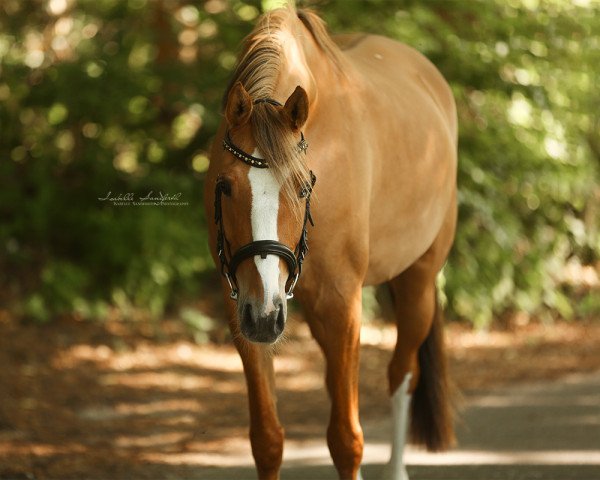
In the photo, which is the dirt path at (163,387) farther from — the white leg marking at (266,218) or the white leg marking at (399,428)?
the white leg marking at (266,218)

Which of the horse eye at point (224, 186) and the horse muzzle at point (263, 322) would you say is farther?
the horse eye at point (224, 186)

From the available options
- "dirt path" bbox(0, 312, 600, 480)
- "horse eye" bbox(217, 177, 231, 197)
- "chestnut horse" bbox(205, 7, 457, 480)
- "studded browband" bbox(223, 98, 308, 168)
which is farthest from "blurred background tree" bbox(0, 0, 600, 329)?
"horse eye" bbox(217, 177, 231, 197)

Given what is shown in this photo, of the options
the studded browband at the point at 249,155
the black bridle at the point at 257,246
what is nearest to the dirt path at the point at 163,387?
the black bridle at the point at 257,246

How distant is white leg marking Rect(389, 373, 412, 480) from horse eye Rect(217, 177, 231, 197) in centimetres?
201

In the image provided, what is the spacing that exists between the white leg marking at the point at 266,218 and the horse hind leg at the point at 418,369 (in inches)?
75.0

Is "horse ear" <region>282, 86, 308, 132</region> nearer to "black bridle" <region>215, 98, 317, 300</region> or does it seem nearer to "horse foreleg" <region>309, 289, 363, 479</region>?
"black bridle" <region>215, 98, 317, 300</region>

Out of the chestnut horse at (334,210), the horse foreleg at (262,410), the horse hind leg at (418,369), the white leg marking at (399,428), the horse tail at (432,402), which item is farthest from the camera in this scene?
the horse tail at (432,402)

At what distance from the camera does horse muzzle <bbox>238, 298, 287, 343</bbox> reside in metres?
3.12

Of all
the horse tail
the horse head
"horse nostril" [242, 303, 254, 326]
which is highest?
the horse head

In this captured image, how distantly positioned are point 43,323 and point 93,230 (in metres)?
0.87

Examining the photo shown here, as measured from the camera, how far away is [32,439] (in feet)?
18.3

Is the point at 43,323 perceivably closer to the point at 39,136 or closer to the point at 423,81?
the point at 39,136

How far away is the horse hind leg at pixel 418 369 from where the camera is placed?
4.91 metres

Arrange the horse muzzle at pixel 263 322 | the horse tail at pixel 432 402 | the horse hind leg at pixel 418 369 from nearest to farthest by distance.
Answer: the horse muzzle at pixel 263 322 → the horse hind leg at pixel 418 369 → the horse tail at pixel 432 402
